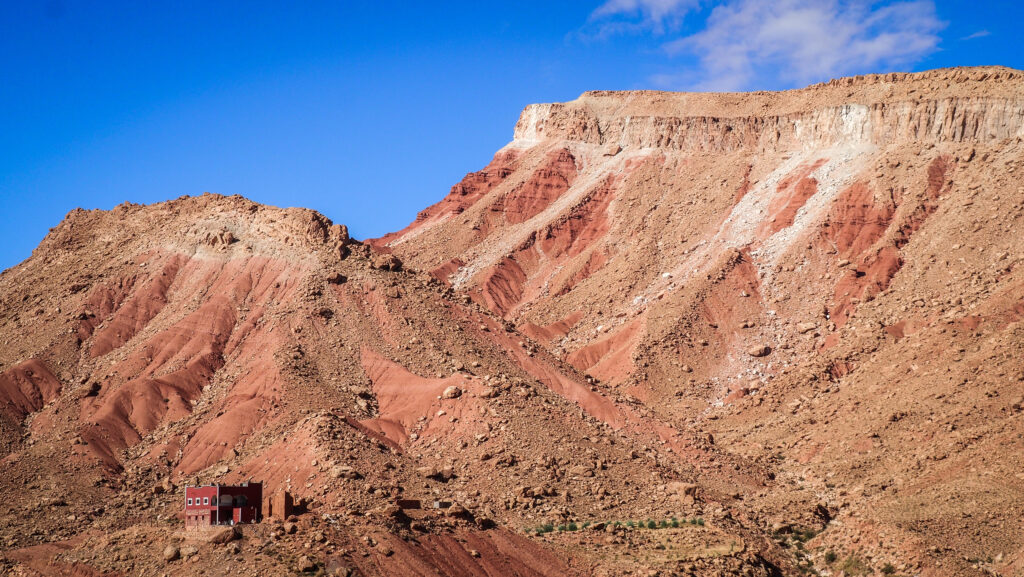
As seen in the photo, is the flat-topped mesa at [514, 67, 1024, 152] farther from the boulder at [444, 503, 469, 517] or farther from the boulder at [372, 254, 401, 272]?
the boulder at [444, 503, 469, 517]

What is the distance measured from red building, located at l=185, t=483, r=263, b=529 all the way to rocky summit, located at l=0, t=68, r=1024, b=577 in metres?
1.72

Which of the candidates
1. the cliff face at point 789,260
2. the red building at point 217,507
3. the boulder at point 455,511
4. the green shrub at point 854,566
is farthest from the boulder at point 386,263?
the green shrub at point 854,566

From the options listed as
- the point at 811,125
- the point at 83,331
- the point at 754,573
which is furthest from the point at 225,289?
the point at 811,125

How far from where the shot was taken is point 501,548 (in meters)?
42.5

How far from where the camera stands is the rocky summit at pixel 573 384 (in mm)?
45375

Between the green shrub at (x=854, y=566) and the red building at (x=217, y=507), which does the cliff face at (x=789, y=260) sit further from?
the red building at (x=217, y=507)

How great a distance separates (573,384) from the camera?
62.2m

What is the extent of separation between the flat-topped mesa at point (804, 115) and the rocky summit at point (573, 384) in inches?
17.6

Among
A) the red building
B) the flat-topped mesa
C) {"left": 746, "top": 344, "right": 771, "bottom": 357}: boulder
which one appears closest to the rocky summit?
the flat-topped mesa

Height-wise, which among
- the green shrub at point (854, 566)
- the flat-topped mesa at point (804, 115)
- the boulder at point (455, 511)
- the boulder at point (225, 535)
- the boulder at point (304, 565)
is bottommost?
the boulder at point (304, 565)

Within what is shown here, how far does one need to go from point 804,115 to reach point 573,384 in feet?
179

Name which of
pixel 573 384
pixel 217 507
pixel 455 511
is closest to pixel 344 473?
pixel 455 511

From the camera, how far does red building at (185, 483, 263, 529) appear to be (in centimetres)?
4100

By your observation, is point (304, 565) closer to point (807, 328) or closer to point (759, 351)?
point (759, 351)
